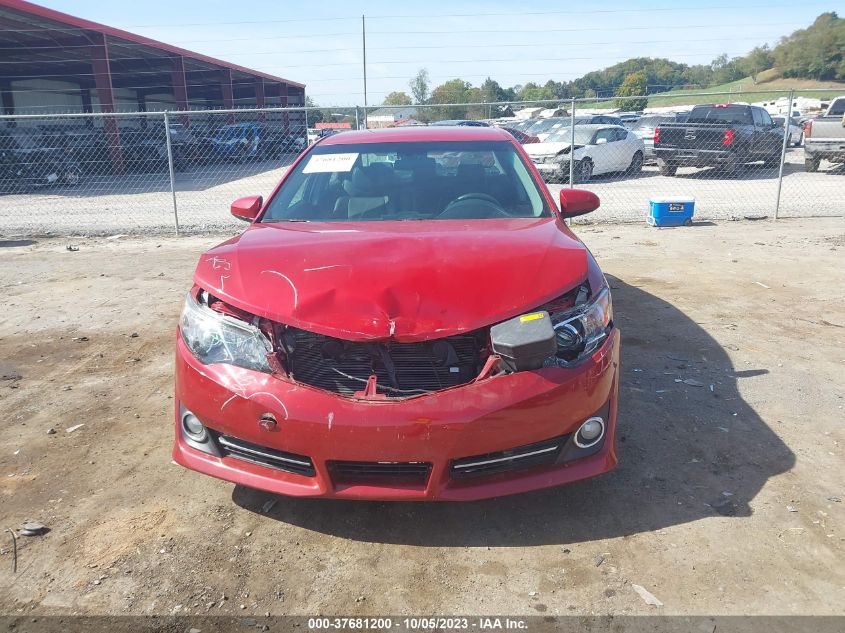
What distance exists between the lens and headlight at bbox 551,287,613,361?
2.67 metres

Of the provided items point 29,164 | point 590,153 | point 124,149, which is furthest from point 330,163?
point 124,149

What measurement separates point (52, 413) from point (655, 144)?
51.6ft

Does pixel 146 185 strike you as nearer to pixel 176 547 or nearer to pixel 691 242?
pixel 691 242

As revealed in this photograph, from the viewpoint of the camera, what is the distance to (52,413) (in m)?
3.98

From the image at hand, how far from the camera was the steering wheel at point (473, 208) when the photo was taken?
3.72 m

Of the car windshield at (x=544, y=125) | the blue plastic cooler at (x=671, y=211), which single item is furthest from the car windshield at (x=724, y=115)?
the blue plastic cooler at (x=671, y=211)

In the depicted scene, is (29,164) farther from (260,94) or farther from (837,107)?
(260,94)

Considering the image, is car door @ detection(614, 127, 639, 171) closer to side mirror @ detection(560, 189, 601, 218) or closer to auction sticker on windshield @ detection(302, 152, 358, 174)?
side mirror @ detection(560, 189, 601, 218)

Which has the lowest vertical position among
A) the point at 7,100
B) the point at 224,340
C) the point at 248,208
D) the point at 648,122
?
the point at 224,340

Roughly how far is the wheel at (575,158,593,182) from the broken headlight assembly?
1352cm

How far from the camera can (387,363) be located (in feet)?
8.32

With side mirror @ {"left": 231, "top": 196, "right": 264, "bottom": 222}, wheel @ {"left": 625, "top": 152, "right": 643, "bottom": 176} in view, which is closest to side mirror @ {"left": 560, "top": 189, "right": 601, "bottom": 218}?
side mirror @ {"left": 231, "top": 196, "right": 264, "bottom": 222}

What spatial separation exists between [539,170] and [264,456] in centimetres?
1214

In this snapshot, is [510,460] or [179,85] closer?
[510,460]
